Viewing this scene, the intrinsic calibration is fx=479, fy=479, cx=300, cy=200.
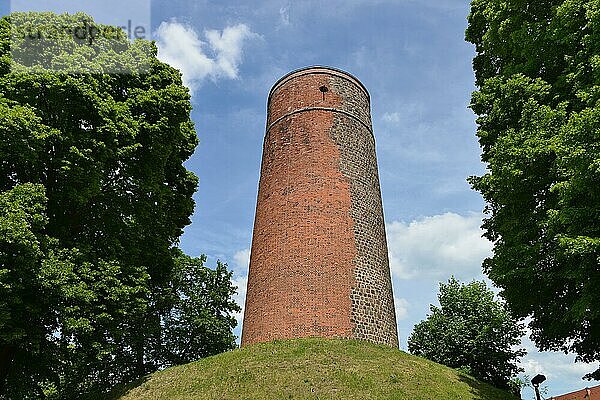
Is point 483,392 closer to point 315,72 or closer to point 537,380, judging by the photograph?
point 537,380

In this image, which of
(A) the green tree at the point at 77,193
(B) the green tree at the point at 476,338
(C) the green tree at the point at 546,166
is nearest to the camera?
(C) the green tree at the point at 546,166

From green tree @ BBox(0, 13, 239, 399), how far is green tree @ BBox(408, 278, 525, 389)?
16.3m

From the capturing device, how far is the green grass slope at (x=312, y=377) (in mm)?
13206

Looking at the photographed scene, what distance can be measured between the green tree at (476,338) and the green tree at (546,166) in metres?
13.0

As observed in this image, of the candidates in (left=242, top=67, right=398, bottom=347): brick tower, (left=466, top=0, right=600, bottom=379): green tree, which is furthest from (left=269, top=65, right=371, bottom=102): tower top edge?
(left=466, top=0, right=600, bottom=379): green tree

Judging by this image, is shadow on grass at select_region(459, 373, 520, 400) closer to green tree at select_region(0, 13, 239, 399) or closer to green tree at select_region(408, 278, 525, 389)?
green tree at select_region(408, 278, 525, 389)

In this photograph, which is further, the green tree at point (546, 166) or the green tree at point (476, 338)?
the green tree at point (476, 338)

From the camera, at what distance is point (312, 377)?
13922mm

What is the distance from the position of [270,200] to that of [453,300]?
14.1m

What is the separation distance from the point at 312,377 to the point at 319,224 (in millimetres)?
6843

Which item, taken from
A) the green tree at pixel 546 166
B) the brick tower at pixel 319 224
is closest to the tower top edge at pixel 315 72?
the brick tower at pixel 319 224

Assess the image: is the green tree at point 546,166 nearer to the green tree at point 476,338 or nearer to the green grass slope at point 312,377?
the green grass slope at point 312,377

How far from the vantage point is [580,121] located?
29.4 ft

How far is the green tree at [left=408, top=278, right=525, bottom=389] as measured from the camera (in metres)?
25.0
